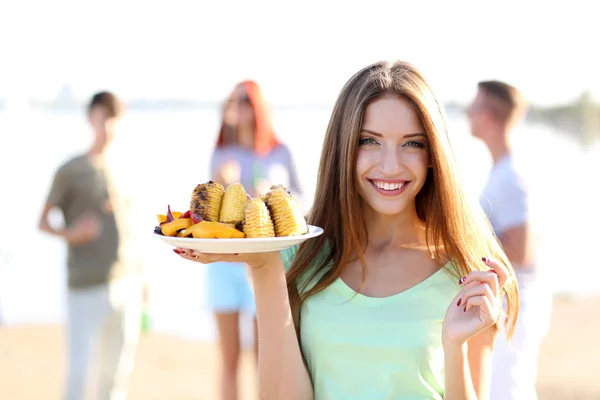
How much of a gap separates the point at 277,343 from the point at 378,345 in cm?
27

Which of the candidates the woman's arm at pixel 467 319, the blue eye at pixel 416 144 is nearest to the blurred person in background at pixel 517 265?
the blue eye at pixel 416 144

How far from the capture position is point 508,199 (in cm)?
382

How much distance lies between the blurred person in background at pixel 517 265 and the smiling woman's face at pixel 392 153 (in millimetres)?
1474

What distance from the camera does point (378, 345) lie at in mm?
2096

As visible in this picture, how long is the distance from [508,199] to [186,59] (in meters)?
24.2

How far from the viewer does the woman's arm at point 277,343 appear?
2078mm

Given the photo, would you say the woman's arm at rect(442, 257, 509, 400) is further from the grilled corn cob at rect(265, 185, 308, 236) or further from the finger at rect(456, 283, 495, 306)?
the grilled corn cob at rect(265, 185, 308, 236)

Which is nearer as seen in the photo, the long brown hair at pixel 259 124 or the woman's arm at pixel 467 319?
the woman's arm at pixel 467 319

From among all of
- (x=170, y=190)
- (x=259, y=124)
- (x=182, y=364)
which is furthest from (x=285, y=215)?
(x=170, y=190)

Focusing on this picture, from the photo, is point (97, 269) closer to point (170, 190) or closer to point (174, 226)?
point (174, 226)

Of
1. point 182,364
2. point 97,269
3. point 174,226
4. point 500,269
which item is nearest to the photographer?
point 174,226

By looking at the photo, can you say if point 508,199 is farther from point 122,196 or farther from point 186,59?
point 186,59

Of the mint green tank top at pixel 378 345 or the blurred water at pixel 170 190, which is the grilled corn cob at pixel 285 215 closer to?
the mint green tank top at pixel 378 345

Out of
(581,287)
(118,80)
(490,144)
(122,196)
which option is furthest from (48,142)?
(490,144)
